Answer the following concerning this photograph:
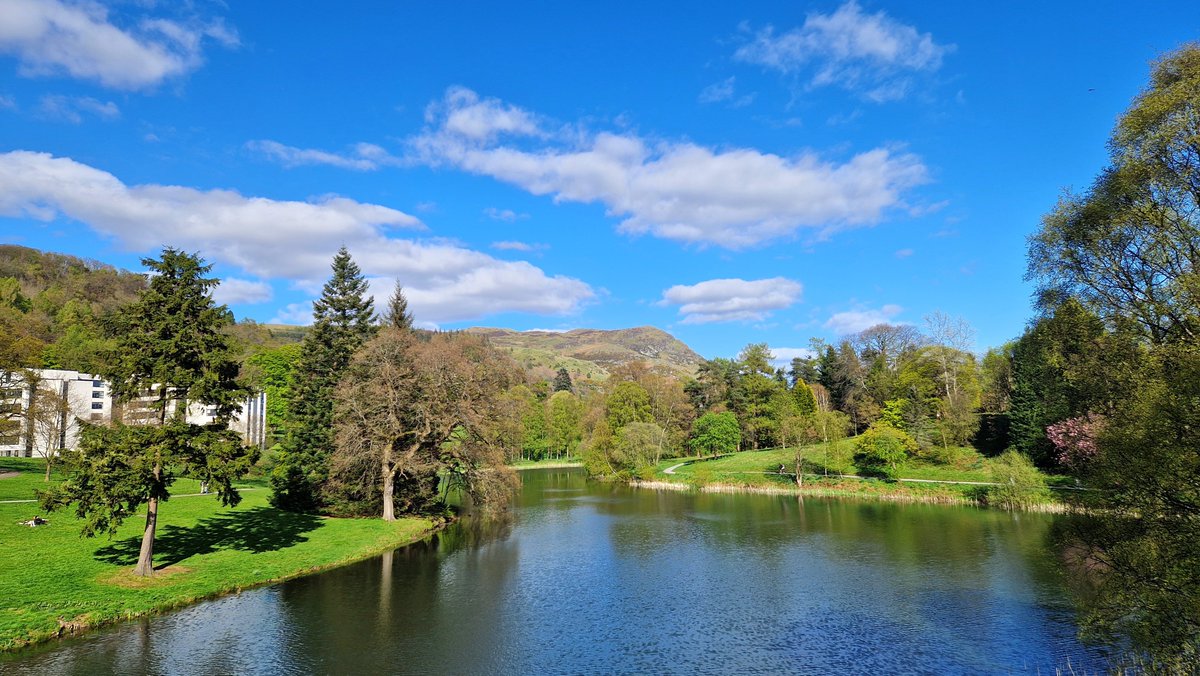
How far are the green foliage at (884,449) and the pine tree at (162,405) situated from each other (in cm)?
5804

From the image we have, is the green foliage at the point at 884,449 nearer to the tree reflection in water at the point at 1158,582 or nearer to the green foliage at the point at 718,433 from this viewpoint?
the green foliage at the point at 718,433

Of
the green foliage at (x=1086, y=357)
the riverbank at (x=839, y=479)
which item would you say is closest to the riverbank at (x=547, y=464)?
the riverbank at (x=839, y=479)

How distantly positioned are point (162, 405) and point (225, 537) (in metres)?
12.1

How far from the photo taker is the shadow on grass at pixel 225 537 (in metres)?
26.9

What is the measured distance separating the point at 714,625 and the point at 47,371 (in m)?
85.8

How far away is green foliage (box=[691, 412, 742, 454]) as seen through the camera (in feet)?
284

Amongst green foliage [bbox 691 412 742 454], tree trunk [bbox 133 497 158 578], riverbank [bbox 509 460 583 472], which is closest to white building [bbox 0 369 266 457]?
tree trunk [bbox 133 497 158 578]

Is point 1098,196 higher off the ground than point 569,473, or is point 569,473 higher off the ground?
point 1098,196

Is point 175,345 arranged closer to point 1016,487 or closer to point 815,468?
point 1016,487

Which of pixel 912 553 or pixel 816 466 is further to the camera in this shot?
pixel 816 466

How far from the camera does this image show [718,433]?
86438 mm

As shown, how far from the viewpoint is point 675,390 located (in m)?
→ 95.3

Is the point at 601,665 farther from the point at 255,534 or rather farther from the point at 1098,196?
the point at 255,534

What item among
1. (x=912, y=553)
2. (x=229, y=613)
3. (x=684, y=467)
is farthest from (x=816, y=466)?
(x=229, y=613)
